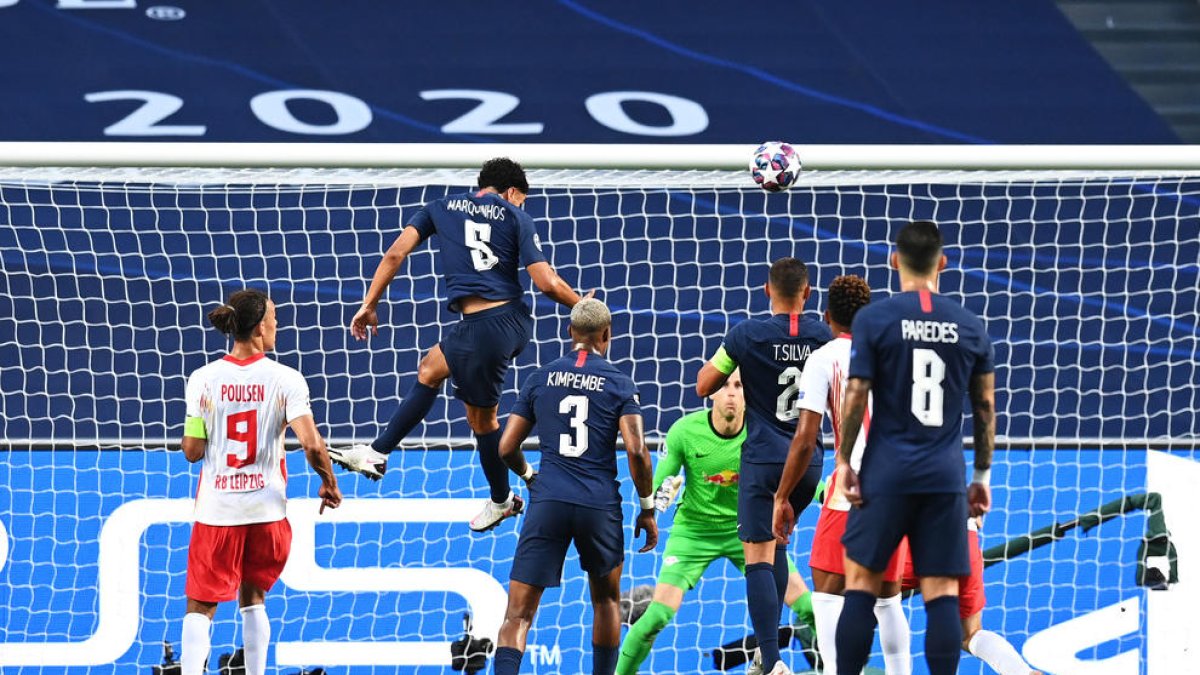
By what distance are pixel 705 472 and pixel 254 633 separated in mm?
2502

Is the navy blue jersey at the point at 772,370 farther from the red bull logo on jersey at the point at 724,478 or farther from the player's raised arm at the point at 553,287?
the red bull logo on jersey at the point at 724,478

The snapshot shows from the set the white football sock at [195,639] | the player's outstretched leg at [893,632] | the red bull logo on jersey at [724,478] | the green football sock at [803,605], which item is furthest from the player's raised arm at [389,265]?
the player's outstretched leg at [893,632]

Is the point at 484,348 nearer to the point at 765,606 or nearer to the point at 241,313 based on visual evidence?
the point at 241,313

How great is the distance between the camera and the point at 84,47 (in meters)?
11.8

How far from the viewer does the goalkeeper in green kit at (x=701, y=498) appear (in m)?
8.41

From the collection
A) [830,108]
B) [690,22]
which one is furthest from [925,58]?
[690,22]

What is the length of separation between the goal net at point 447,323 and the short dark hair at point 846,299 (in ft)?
8.41

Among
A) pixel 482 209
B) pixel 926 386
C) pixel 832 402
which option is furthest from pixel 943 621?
pixel 482 209

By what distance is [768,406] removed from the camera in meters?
7.34

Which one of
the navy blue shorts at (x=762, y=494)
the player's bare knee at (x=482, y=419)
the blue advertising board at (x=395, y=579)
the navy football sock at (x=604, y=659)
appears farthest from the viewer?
the blue advertising board at (x=395, y=579)

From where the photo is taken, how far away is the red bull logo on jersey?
8469mm

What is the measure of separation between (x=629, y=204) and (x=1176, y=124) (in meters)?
3.96

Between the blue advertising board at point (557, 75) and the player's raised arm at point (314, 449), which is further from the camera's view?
the blue advertising board at point (557, 75)

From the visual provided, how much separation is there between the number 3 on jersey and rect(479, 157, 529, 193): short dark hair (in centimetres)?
23
